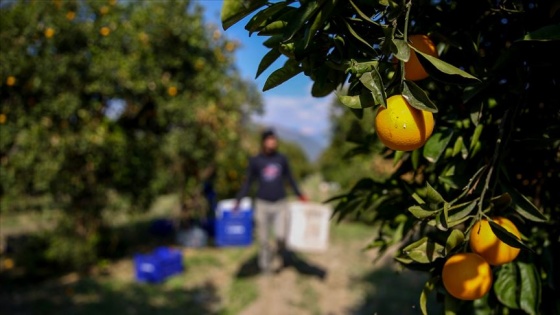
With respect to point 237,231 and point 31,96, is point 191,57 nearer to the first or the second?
point 31,96

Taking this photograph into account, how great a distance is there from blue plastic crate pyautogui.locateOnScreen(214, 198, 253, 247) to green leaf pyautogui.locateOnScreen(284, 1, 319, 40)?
16.8ft

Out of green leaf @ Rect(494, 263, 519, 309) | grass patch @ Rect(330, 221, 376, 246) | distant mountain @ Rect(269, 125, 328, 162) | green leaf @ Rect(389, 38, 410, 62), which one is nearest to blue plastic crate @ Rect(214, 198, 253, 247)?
grass patch @ Rect(330, 221, 376, 246)

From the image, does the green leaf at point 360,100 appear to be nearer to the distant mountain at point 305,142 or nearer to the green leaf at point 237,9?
the green leaf at point 237,9

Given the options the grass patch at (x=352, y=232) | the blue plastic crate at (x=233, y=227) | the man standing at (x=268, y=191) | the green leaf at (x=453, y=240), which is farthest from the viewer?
the grass patch at (x=352, y=232)

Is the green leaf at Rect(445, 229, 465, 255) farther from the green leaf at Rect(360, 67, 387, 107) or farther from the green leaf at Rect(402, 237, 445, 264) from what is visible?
the green leaf at Rect(360, 67, 387, 107)

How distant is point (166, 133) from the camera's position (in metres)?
5.12

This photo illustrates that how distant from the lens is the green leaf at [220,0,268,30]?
0.70 m

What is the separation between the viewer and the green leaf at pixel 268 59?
80 centimetres

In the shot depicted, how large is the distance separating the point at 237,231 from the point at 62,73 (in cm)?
300

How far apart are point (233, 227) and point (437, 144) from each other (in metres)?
5.10

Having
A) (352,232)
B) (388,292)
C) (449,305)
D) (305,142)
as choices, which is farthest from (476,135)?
(305,142)

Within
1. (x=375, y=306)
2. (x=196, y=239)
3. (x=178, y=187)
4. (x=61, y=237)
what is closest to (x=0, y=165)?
(x=61, y=237)

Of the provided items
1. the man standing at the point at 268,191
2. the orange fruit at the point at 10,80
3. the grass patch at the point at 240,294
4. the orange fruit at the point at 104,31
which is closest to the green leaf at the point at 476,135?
the grass patch at the point at 240,294

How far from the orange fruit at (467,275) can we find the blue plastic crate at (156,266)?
405cm
